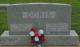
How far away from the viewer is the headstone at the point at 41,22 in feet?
20.1

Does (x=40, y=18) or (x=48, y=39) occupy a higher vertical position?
(x=40, y=18)

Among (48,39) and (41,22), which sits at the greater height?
(41,22)

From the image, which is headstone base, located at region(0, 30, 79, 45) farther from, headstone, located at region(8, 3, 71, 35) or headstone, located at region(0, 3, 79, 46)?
headstone, located at region(8, 3, 71, 35)

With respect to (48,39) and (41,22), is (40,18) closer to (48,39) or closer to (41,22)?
(41,22)

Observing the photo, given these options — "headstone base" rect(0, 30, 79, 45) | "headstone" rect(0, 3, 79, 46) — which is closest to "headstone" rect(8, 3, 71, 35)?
"headstone" rect(0, 3, 79, 46)

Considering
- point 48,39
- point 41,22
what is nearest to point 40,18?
point 41,22

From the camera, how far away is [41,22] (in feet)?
20.4

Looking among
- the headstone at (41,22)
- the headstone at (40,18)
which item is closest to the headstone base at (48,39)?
the headstone at (41,22)

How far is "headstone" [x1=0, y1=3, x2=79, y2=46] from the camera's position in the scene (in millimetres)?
6133

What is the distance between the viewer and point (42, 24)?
245 inches

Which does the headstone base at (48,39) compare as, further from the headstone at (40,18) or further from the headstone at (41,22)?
the headstone at (40,18)

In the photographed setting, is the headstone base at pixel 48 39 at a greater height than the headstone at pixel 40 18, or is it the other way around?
the headstone at pixel 40 18

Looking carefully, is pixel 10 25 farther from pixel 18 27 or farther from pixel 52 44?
pixel 52 44

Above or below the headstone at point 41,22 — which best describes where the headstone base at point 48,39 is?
below
